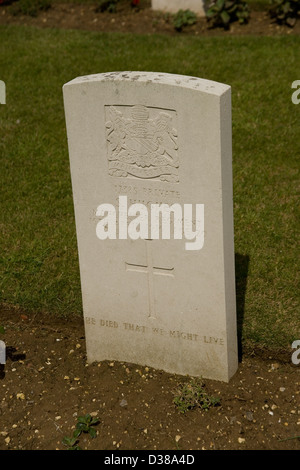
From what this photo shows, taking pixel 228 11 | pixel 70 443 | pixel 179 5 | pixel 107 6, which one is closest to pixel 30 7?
pixel 107 6

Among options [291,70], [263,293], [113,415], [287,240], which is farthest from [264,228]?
[291,70]

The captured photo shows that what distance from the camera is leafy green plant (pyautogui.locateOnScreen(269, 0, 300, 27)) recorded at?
27.9ft

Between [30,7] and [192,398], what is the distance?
24.6ft

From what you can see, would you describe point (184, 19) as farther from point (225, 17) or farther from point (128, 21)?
point (128, 21)

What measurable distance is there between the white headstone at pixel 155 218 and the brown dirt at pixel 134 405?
0.45ft

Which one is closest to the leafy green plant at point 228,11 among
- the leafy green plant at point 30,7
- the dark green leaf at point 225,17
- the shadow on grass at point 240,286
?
the dark green leaf at point 225,17

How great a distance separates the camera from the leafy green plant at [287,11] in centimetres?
849

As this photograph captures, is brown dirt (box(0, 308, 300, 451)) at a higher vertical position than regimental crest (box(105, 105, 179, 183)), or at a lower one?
lower

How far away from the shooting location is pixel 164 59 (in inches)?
316

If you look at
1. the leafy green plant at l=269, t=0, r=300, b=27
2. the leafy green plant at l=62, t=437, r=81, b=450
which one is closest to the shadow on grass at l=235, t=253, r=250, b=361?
the leafy green plant at l=62, t=437, r=81, b=450

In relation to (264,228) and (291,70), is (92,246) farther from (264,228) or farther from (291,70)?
(291,70)

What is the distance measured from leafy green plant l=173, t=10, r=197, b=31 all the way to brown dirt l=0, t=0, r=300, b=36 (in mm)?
67

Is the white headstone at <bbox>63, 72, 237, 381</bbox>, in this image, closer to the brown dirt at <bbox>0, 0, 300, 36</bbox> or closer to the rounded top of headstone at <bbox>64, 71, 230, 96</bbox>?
the rounded top of headstone at <bbox>64, 71, 230, 96</bbox>

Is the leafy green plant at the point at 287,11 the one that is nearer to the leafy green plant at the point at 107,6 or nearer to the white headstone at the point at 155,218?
the leafy green plant at the point at 107,6
